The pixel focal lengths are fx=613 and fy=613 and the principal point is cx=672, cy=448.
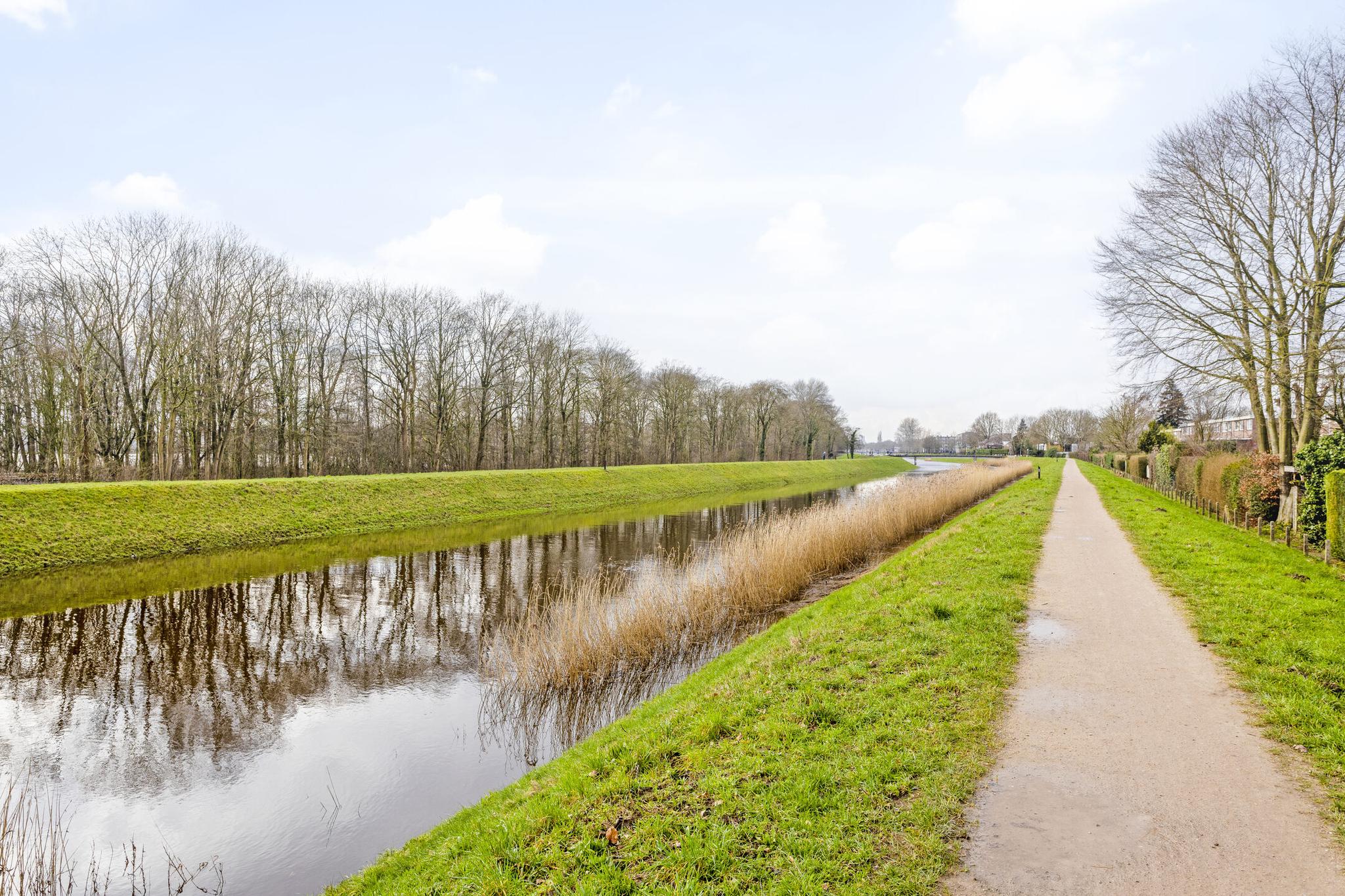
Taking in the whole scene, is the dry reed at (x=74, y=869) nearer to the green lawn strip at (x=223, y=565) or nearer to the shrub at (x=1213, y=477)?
the green lawn strip at (x=223, y=565)

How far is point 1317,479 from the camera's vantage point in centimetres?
1096

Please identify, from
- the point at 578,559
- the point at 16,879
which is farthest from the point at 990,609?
the point at 578,559

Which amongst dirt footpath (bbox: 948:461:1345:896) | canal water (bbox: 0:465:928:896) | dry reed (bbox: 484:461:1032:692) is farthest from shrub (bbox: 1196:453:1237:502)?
canal water (bbox: 0:465:928:896)

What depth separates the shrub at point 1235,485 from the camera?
1465 cm

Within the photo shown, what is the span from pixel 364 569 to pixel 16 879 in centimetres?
1106

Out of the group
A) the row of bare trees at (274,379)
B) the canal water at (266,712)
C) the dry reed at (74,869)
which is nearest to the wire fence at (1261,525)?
the canal water at (266,712)

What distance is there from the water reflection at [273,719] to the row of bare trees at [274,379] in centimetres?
2005

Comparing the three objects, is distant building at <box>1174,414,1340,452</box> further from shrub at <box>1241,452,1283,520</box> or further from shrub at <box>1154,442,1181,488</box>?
shrub at <box>1241,452,1283,520</box>

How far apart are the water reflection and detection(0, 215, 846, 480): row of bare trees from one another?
65.8 feet

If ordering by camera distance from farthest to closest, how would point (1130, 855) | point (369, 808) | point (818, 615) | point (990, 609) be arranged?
point (818, 615), point (990, 609), point (369, 808), point (1130, 855)

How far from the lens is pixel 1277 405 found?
16.3 meters

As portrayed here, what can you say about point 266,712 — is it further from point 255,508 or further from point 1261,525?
point 1261,525

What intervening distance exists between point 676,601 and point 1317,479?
11707 mm

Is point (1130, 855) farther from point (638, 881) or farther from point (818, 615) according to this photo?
point (818, 615)
